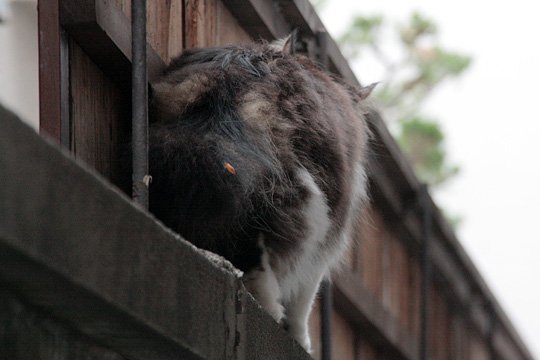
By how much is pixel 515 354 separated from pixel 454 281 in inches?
83.8

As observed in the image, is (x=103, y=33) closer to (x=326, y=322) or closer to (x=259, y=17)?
(x=259, y=17)

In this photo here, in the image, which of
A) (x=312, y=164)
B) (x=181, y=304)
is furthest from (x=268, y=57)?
(x=181, y=304)

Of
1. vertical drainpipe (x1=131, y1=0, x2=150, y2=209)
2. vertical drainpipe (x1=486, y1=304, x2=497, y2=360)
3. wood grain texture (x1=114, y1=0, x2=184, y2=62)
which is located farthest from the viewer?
vertical drainpipe (x1=486, y1=304, x2=497, y2=360)

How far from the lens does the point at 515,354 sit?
9883 mm

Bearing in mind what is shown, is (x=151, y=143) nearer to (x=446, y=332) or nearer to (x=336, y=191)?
(x=336, y=191)

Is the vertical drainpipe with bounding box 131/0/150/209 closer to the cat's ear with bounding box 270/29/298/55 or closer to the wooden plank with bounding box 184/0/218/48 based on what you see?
the cat's ear with bounding box 270/29/298/55

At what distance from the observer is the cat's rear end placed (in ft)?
9.96

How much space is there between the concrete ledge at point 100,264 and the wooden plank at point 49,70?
653 mm

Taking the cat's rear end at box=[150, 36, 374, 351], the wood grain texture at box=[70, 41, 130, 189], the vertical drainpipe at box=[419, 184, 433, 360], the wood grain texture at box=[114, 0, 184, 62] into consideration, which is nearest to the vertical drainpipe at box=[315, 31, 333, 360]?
the cat's rear end at box=[150, 36, 374, 351]

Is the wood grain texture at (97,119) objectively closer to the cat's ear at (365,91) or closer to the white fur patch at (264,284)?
the white fur patch at (264,284)

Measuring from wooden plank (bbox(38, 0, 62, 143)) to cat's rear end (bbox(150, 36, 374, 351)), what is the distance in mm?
280

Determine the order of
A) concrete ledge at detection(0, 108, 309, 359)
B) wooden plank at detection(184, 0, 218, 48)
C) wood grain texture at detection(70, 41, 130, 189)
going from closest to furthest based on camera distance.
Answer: concrete ledge at detection(0, 108, 309, 359) → wood grain texture at detection(70, 41, 130, 189) → wooden plank at detection(184, 0, 218, 48)

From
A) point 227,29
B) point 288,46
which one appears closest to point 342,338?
point 227,29

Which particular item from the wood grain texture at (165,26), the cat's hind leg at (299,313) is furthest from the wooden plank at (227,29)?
the cat's hind leg at (299,313)
